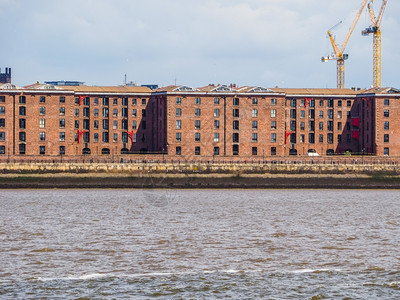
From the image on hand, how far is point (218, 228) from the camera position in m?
51.0

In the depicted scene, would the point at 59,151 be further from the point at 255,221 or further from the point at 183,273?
the point at 183,273

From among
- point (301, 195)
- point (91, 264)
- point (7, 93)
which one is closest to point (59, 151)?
point (7, 93)

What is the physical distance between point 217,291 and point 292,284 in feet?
10.1

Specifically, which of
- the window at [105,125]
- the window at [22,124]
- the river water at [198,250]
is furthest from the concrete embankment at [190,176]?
the window at [105,125]

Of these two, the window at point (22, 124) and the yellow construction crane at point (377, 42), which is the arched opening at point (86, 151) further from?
the yellow construction crane at point (377, 42)

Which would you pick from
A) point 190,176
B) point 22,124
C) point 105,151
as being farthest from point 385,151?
point 22,124

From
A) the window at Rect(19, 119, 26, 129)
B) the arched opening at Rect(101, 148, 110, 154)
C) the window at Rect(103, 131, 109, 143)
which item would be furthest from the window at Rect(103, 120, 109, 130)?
the window at Rect(19, 119, 26, 129)

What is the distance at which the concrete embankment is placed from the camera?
320 feet

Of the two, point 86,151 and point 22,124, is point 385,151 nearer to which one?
point 86,151

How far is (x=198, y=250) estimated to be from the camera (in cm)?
4000

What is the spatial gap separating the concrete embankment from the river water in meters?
25.0

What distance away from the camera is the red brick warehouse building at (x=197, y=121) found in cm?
13288

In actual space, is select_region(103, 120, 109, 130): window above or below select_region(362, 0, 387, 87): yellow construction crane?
below

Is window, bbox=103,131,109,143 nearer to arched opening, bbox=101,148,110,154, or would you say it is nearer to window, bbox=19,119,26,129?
arched opening, bbox=101,148,110,154
